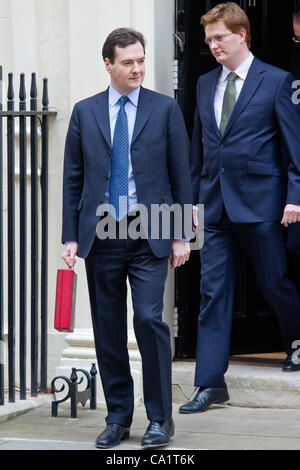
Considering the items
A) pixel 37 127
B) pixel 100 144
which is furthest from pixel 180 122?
pixel 37 127

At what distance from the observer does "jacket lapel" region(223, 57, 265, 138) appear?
6.36 metres

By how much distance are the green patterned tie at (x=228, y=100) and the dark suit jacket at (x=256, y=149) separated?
0.05m

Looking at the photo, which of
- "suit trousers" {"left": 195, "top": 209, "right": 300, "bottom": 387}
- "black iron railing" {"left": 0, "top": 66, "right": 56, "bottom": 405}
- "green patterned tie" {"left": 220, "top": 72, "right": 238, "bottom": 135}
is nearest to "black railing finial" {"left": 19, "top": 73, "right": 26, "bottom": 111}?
"black iron railing" {"left": 0, "top": 66, "right": 56, "bottom": 405}

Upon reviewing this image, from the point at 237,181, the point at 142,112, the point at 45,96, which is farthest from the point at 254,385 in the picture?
the point at 45,96

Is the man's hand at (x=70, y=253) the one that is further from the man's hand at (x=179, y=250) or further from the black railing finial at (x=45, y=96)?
the black railing finial at (x=45, y=96)

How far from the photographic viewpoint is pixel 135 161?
552 centimetres

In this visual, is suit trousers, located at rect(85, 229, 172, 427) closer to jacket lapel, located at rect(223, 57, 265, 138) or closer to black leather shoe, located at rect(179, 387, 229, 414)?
black leather shoe, located at rect(179, 387, 229, 414)

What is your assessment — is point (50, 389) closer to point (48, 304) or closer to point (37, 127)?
point (48, 304)

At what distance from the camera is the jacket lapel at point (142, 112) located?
5547 mm

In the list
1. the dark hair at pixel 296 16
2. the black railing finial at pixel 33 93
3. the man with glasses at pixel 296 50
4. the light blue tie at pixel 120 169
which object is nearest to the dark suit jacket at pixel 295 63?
the man with glasses at pixel 296 50

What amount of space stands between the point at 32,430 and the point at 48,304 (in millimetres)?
1215

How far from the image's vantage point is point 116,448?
18.1ft

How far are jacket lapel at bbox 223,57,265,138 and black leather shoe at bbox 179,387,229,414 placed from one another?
1.50 meters

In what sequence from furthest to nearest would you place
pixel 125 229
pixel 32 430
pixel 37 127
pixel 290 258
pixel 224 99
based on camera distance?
pixel 290 258, pixel 37 127, pixel 224 99, pixel 32 430, pixel 125 229
